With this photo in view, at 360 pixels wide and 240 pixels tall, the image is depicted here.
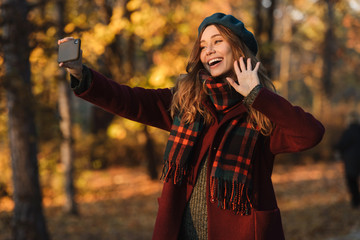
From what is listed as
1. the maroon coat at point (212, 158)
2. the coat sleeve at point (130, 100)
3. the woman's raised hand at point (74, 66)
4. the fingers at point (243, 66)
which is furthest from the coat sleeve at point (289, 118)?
the woman's raised hand at point (74, 66)

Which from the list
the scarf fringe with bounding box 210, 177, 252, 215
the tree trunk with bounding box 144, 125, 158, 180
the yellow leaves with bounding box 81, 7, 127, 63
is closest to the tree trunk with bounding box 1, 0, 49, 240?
the yellow leaves with bounding box 81, 7, 127, 63

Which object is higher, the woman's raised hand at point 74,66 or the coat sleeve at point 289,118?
the woman's raised hand at point 74,66

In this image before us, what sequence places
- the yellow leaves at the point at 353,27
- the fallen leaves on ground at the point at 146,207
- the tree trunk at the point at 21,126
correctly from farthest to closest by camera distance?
the yellow leaves at the point at 353,27
the fallen leaves on ground at the point at 146,207
the tree trunk at the point at 21,126

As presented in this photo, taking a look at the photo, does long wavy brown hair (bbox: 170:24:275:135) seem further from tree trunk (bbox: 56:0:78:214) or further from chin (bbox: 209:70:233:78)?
tree trunk (bbox: 56:0:78:214)

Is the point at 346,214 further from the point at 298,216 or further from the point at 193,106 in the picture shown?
the point at 193,106

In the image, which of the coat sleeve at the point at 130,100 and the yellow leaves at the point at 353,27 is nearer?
the coat sleeve at the point at 130,100

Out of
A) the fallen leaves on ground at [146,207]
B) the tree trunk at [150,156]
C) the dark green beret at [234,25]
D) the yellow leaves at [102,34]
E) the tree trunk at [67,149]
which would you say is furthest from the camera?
the tree trunk at [150,156]

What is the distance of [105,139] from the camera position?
504 inches

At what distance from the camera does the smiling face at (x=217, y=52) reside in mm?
2164

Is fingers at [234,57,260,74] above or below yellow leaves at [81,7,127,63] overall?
below

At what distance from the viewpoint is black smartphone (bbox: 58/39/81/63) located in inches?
71.6

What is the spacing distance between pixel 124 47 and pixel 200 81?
1009 centimetres

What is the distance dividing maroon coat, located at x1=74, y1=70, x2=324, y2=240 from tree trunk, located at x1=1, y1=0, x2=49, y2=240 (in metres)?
3.54

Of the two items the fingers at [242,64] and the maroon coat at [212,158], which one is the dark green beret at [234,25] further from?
the maroon coat at [212,158]
